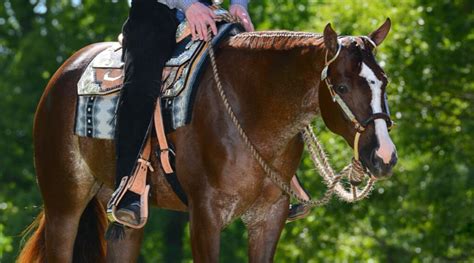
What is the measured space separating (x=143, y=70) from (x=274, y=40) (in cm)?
78

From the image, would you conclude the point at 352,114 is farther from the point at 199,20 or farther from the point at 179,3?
the point at 179,3

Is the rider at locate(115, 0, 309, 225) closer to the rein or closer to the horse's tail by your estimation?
the rein

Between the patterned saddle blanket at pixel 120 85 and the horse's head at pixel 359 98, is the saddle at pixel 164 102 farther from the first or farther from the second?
the horse's head at pixel 359 98

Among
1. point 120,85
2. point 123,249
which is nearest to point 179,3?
point 120,85

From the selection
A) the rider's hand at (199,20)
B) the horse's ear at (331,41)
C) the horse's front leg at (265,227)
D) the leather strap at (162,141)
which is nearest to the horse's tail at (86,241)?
the leather strap at (162,141)

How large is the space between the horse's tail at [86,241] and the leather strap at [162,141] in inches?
49.9

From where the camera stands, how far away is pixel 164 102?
6.93m

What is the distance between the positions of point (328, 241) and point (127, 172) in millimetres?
17585

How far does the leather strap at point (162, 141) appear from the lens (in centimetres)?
688

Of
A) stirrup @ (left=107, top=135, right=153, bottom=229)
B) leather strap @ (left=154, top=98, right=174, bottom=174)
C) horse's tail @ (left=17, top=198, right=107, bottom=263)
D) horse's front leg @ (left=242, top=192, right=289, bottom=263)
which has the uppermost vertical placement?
leather strap @ (left=154, top=98, right=174, bottom=174)

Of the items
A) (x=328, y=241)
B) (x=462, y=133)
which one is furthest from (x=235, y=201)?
(x=328, y=241)

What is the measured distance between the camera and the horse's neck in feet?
21.2

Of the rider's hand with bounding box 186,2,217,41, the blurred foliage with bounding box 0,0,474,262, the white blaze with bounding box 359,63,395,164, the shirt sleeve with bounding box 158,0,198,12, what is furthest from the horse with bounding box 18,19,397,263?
the blurred foliage with bounding box 0,0,474,262

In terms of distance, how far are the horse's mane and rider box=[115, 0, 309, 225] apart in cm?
17
